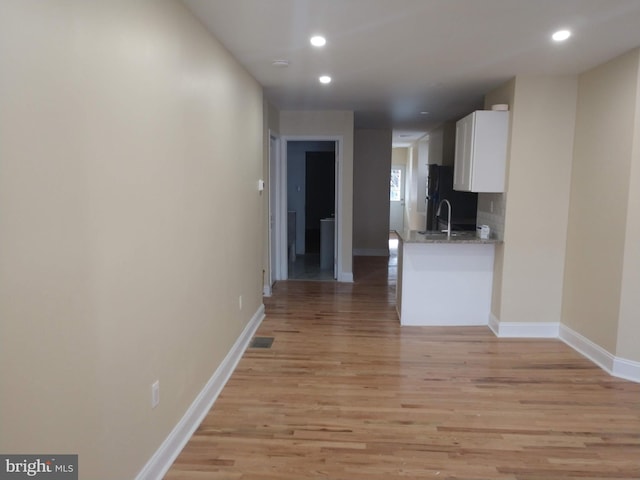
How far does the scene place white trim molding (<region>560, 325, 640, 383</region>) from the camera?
3521mm

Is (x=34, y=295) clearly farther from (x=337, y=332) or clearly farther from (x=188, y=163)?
(x=337, y=332)

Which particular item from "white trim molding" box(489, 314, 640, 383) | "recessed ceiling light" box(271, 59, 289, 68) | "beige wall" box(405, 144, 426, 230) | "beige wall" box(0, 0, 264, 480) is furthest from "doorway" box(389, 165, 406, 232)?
"beige wall" box(0, 0, 264, 480)

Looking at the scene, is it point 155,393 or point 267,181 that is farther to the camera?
point 267,181

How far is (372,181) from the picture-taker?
29.0 feet

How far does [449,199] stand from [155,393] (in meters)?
6.32

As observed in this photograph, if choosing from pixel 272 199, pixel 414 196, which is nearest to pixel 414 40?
pixel 272 199

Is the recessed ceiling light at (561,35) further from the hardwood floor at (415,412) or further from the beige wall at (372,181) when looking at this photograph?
the beige wall at (372,181)

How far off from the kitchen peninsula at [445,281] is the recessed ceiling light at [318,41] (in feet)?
6.93

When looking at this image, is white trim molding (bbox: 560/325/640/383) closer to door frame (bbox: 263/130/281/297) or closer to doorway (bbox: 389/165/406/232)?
door frame (bbox: 263/130/281/297)

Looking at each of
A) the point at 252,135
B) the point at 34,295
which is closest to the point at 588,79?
the point at 252,135

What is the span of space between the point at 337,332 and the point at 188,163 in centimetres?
256

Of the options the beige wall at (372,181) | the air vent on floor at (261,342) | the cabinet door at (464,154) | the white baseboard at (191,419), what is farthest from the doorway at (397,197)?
the white baseboard at (191,419)

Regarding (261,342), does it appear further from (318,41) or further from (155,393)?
(318,41)

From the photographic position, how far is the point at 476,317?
15.8ft
